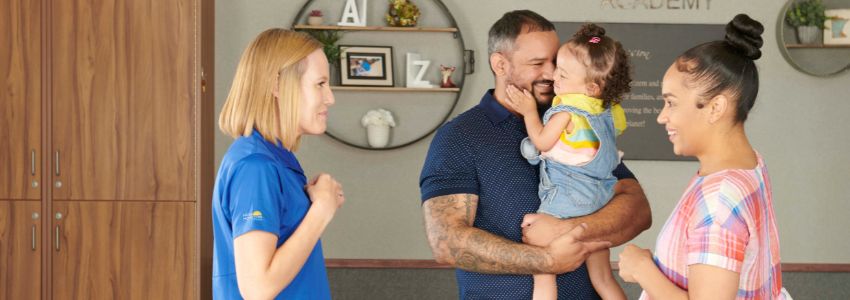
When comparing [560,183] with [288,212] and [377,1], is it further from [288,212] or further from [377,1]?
[377,1]

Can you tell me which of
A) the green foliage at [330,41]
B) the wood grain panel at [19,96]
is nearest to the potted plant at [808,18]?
the green foliage at [330,41]

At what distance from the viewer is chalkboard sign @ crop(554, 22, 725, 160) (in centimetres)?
489

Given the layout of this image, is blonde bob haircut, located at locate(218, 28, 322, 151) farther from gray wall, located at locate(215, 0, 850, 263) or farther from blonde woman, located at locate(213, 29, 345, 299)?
gray wall, located at locate(215, 0, 850, 263)

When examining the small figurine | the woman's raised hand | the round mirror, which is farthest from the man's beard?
the round mirror

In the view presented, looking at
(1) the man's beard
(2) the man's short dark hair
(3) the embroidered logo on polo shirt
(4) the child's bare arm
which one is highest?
(2) the man's short dark hair

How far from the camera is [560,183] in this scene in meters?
2.54

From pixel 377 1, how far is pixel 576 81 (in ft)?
7.92

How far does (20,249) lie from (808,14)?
3717mm

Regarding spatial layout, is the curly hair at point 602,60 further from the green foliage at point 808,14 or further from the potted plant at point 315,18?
the green foliage at point 808,14

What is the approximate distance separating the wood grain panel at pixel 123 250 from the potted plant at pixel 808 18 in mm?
2958

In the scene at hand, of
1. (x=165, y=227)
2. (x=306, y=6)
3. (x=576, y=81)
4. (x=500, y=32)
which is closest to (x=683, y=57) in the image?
(x=576, y=81)

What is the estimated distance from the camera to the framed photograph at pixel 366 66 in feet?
15.6

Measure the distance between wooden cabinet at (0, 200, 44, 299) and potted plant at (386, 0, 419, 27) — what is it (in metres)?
1.78

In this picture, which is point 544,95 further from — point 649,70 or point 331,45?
point 649,70
